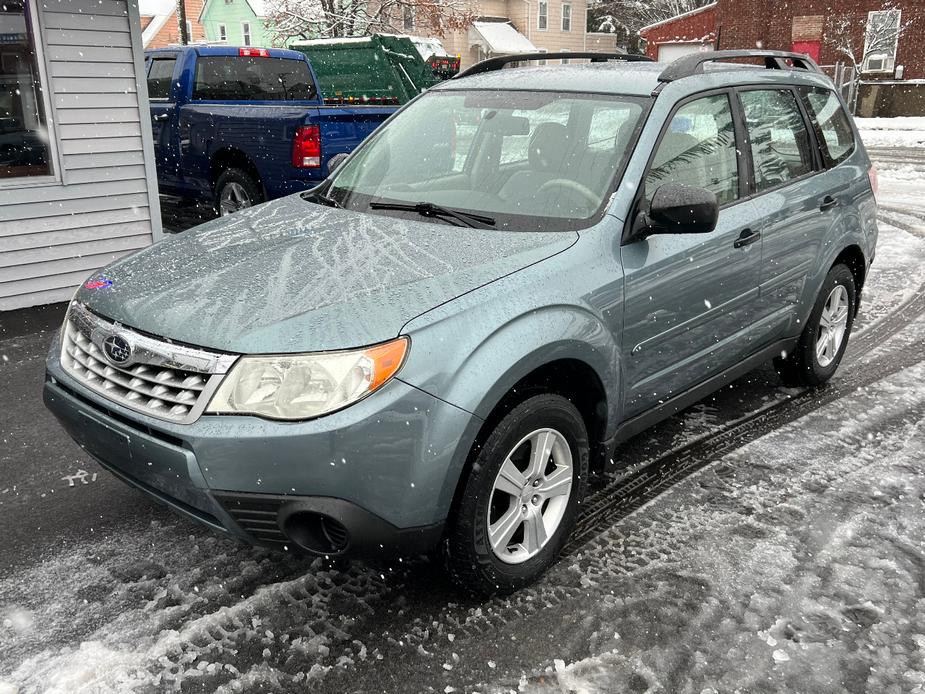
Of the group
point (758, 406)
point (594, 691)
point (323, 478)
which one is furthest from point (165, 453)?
point (758, 406)

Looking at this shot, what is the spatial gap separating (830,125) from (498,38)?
37.7 metres

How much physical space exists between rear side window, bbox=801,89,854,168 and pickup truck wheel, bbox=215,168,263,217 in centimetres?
582

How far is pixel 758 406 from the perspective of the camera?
487cm

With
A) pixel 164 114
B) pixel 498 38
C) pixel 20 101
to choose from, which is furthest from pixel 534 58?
pixel 498 38

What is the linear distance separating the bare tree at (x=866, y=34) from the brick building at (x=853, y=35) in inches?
1.4

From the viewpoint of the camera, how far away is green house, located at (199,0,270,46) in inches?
1567

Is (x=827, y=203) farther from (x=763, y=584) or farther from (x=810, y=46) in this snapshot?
(x=810, y=46)

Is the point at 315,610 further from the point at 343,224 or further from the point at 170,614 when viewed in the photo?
the point at 343,224

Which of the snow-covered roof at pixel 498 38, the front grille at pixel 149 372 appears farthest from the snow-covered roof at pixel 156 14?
the front grille at pixel 149 372

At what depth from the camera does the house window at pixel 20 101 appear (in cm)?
650

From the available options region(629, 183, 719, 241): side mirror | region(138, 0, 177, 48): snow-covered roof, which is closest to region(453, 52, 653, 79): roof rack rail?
region(629, 183, 719, 241): side mirror

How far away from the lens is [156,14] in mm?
43688

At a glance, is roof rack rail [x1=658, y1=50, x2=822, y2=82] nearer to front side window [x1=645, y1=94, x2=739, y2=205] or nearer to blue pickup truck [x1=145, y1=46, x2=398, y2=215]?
front side window [x1=645, y1=94, x2=739, y2=205]

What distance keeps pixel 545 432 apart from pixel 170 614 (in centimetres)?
143
